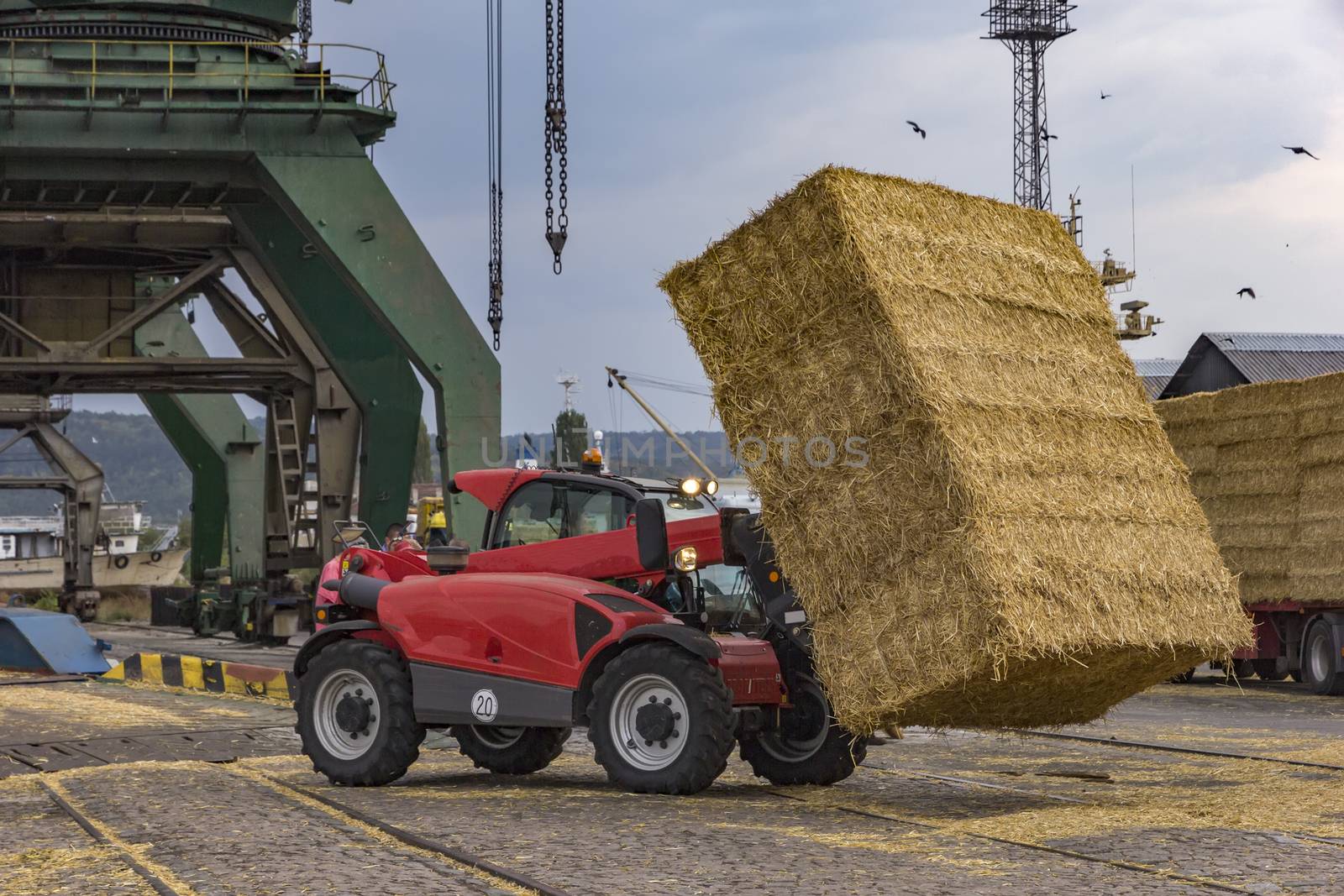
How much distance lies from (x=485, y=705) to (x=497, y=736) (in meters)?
1.49

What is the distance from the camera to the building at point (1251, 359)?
134ft

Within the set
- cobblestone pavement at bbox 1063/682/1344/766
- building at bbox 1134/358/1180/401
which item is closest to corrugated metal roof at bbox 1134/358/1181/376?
building at bbox 1134/358/1180/401

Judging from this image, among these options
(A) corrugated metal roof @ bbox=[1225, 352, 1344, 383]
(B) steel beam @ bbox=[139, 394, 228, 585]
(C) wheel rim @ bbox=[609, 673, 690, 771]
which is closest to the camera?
(C) wheel rim @ bbox=[609, 673, 690, 771]

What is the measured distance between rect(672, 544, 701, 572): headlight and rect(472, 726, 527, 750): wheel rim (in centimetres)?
217

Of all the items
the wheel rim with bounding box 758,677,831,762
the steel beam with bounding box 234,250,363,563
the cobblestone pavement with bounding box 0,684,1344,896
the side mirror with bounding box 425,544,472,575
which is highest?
the steel beam with bounding box 234,250,363,563

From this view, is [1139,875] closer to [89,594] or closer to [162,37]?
[162,37]

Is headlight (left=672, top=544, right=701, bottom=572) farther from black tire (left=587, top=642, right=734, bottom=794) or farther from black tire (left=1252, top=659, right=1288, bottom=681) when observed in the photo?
black tire (left=1252, top=659, right=1288, bottom=681)

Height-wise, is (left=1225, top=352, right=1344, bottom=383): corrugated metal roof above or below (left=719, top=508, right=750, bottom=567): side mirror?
above

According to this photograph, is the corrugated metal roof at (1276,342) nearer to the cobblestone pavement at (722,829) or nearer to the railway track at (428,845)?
the cobblestone pavement at (722,829)

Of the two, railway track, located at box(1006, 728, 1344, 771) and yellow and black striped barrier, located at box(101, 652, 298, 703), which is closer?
railway track, located at box(1006, 728, 1344, 771)

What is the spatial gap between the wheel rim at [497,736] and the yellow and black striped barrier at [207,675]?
6176mm

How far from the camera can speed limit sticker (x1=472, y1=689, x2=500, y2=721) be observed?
37.7 feet

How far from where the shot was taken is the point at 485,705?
1153cm

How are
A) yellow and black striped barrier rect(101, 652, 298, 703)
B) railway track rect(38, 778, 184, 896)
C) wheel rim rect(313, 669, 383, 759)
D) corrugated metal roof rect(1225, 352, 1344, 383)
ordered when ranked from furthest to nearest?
corrugated metal roof rect(1225, 352, 1344, 383)
yellow and black striped barrier rect(101, 652, 298, 703)
wheel rim rect(313, 669, 383, 759)
railway track rect(38, 778, 184, 896)
